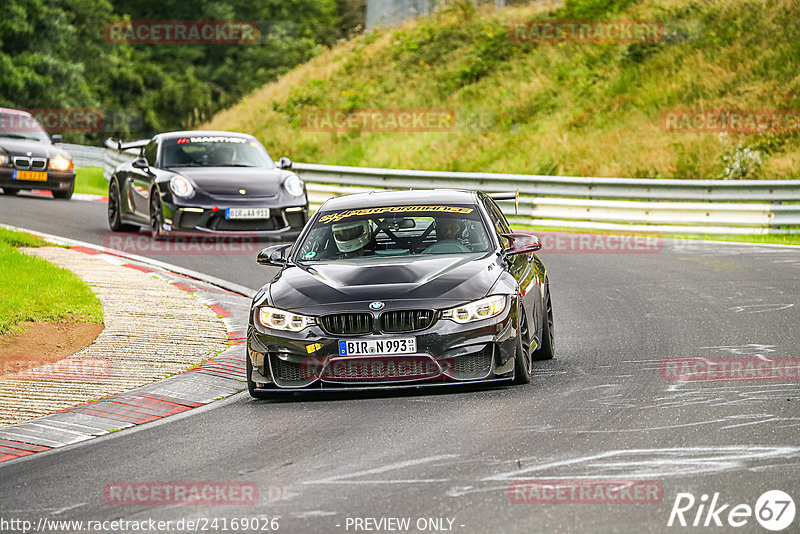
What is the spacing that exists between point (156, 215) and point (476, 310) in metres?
10.6

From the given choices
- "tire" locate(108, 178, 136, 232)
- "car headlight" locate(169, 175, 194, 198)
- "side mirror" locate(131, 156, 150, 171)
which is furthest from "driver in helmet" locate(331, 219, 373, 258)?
"tire" locate(108, 178, 136, 232)

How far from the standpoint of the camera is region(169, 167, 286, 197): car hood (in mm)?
17688

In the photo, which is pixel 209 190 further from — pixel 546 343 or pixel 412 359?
pixel 412 359

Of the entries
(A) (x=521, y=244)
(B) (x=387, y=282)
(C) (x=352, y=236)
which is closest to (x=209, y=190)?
(C) (x=352, y=236)

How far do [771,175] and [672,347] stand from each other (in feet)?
49.0

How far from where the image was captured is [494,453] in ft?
22.2

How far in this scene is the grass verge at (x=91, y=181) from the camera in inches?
1138

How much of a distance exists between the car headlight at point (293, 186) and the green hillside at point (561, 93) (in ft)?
32.5

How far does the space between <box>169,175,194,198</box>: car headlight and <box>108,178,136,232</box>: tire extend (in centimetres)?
205

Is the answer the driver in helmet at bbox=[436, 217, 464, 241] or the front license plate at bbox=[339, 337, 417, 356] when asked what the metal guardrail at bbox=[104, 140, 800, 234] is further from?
the front license plate at bbox=[339, 337, 417, 356]

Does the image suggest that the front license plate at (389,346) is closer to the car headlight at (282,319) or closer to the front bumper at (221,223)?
the car headlight at (282,319)

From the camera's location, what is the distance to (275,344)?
338 inches

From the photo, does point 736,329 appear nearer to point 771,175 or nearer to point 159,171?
point 159,171

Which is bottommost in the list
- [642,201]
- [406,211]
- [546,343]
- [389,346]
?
[642,201]
